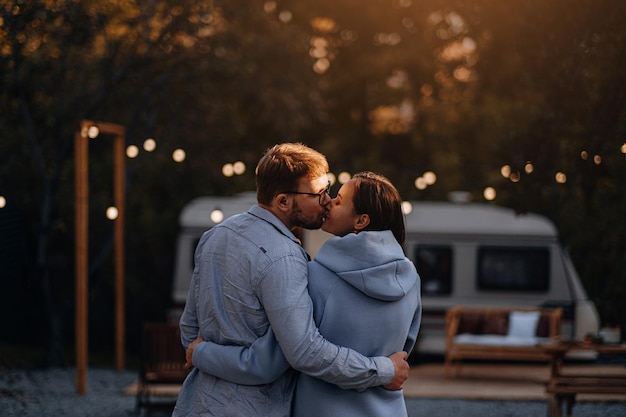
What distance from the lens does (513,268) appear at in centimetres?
1656

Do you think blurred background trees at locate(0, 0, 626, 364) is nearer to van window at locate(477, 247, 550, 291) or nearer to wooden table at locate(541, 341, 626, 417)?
van window at locate(477, 247, 550, 291)

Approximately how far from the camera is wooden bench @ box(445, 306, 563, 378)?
14672 millimetres

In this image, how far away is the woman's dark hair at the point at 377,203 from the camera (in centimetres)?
377

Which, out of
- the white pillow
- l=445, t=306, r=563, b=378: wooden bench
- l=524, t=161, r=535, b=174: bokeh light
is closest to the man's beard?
l=524, t=161, r=535, b=174: bokeh light

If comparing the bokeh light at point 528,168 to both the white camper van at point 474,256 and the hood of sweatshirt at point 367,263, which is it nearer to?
the white camper van at point 474,256

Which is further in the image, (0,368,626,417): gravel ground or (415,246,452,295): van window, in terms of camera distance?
(415,246,452,295): van window

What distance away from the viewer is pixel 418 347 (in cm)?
1602

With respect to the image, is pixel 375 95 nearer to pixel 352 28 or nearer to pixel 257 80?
pixel 352 28

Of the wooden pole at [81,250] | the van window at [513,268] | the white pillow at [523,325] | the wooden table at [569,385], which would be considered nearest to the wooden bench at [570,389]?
the wooden table at [569,385]

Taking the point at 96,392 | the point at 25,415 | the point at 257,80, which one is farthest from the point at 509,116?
the point at 25,415

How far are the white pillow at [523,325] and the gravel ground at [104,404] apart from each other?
Answer: 286 cm

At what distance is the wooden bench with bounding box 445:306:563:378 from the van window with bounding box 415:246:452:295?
508 mm

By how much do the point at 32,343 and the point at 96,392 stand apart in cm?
662

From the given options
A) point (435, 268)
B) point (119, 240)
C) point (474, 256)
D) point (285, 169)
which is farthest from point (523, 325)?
point (285, 169)
